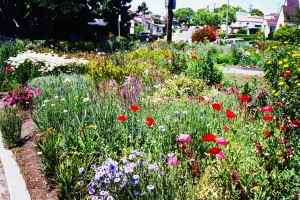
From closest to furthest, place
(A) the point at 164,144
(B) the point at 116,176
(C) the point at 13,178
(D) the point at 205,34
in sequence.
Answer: (B) the point at 116,176, (A) the point at 164,144, (C) the point at 13,178, (D) the point at 205,34

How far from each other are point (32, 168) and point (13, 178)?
0.34m

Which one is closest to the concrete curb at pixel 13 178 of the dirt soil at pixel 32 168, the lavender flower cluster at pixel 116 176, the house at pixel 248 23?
the dirt soil at pixel 32 168

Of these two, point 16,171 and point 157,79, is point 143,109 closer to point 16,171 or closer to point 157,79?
point 16,171

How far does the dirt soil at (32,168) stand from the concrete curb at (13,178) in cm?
6

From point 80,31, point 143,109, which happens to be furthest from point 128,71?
point 80,31

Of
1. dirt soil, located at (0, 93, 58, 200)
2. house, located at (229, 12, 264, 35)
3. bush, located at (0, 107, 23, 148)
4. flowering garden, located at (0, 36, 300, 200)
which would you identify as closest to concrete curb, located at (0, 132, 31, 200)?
dirt soil, located at (0, 93, 58, 200)

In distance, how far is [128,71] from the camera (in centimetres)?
980

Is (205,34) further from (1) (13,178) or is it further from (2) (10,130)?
(1) (13,178)

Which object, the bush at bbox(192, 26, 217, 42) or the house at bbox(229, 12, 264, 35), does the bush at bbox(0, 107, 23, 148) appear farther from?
the house at bbox(229, 12, 264, 35)

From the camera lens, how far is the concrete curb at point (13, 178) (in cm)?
404

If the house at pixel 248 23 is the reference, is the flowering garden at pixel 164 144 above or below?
below

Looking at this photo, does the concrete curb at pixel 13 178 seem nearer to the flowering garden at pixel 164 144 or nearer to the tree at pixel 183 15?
the flowering garden at pixel 164 144

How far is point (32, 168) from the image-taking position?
473 centimetres

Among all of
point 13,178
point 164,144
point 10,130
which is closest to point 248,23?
point 10,130
